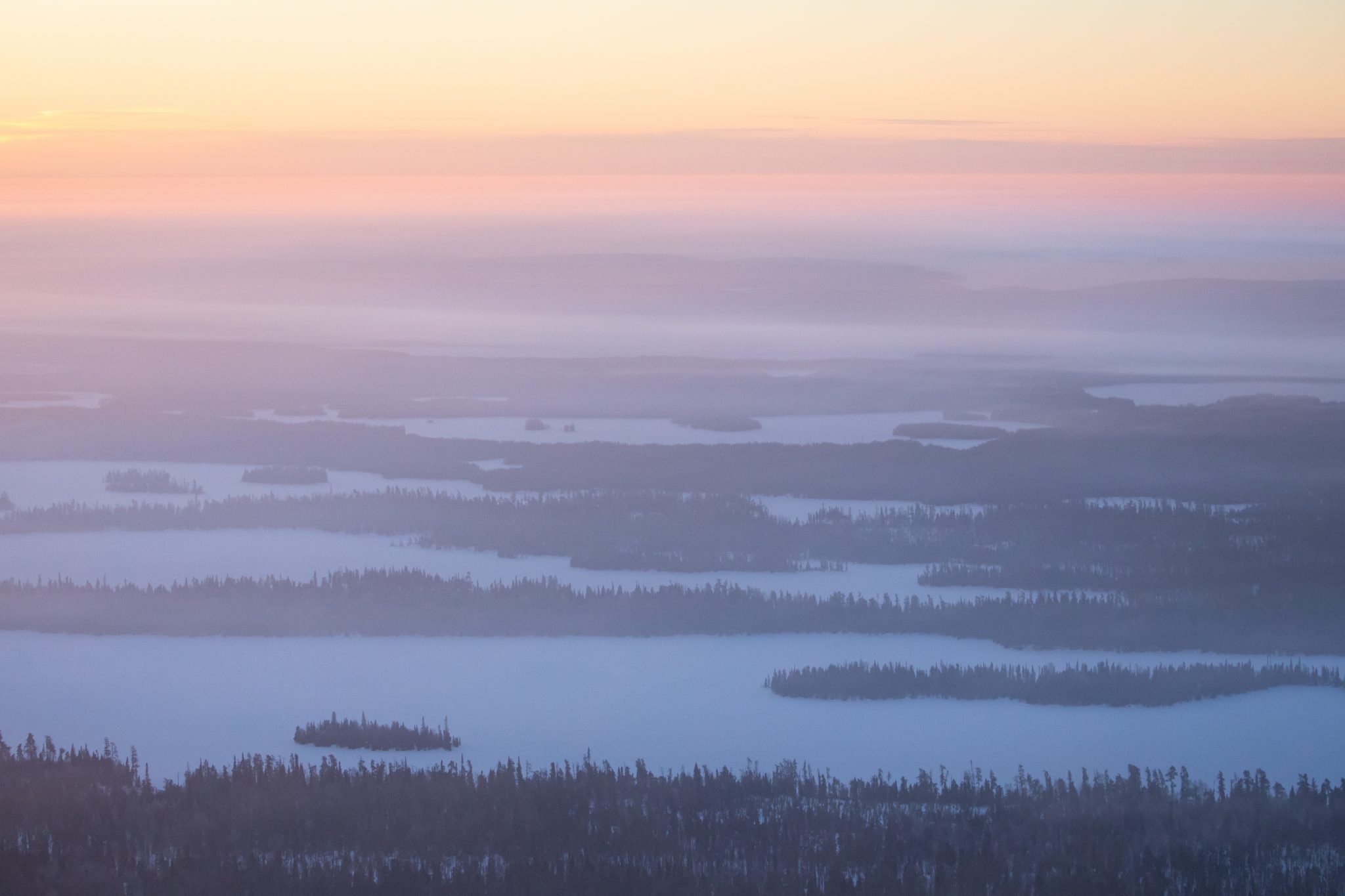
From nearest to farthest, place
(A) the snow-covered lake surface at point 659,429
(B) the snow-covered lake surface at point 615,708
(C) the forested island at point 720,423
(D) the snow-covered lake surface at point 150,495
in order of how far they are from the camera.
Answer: (B) the snow-covered lake surface at point 615,708 < (D) the snow-covered lake surface at point 150,495 < (A) the snow-covered lake surface at point 659,429 < (C) the forested island at point 720,423

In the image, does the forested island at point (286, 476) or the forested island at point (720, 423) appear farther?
the forested island at point (720, 423)

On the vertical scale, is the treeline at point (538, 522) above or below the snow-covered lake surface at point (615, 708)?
above

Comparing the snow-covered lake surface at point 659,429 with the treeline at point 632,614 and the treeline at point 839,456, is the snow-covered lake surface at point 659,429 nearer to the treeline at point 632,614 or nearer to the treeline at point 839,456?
the treeline at point 839,456

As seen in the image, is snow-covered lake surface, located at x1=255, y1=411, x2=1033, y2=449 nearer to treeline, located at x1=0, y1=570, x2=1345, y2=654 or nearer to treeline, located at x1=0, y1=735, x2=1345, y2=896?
treeline, located at x1=0, y1=570, x2=1345, y2=654

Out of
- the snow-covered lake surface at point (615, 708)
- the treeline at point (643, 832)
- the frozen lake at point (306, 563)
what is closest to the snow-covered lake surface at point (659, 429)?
the frozen lake at point (306, 563)

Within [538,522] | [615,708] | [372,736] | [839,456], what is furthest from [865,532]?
[372,736]

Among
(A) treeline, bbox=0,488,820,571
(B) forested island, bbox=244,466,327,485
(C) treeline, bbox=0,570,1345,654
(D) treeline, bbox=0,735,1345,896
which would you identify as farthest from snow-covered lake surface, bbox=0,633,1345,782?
(B) forested island, bbox=244,466,327,485

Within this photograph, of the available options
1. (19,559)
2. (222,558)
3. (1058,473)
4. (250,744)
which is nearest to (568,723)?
(250,744)

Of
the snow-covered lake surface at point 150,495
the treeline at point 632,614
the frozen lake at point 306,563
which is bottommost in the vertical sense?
the treeline at point 632,614

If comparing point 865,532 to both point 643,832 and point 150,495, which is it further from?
point 150,495
